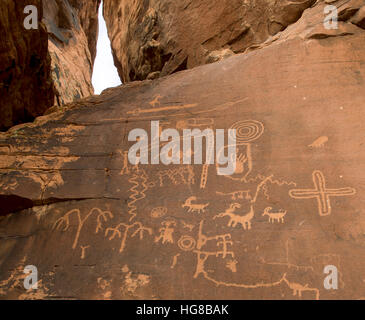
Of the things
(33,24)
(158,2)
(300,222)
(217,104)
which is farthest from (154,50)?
(300,222)

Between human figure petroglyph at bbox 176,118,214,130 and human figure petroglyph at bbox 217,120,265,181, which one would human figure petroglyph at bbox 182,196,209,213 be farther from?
human figure petroglyph at bbox 176,118,214,130

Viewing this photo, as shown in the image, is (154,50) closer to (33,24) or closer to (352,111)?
(33,24)

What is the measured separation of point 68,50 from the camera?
380 inches

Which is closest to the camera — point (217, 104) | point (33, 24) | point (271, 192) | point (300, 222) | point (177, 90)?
point (300, 222)

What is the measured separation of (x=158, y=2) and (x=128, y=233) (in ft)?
17.3

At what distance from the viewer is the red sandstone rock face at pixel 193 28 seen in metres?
5.39

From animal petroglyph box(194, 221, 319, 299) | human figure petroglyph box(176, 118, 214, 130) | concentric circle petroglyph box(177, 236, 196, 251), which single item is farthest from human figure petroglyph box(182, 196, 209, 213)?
human figure petroglyph box(176, 118, 214, 130)

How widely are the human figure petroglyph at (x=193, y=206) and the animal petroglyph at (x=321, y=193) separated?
760 millimetres

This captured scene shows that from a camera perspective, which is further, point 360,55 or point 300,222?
point 360,55

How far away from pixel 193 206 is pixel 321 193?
109 cm

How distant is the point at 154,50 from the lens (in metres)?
6.64

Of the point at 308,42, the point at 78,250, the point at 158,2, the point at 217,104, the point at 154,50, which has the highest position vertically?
the point at 158,2

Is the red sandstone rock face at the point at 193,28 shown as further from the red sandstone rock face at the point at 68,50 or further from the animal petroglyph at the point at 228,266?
the animal petroglyph at the point at 228,266

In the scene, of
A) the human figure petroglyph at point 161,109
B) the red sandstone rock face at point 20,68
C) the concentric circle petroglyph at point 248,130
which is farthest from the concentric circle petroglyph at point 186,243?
the red sandstone rock face at point 20,68
